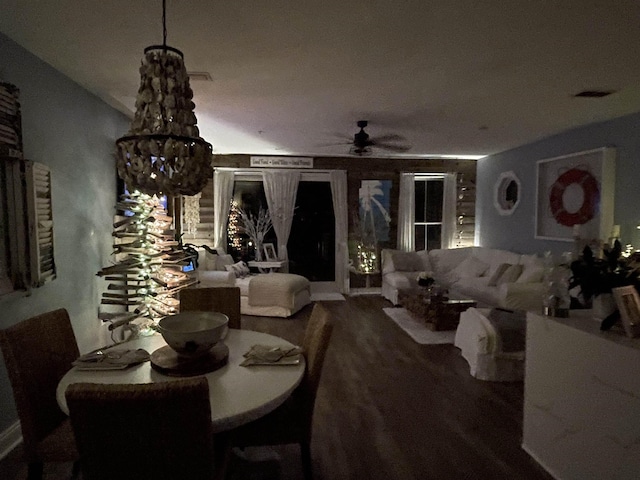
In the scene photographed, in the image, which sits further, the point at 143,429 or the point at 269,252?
the point at 269,252

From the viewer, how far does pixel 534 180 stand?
5680 millimetres

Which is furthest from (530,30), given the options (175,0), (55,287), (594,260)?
(55,287)

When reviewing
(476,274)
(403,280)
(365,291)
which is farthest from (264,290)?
(476,274)

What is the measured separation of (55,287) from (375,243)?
17.3 ft

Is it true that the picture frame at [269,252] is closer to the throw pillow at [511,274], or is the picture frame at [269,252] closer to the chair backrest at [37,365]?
the throw pillow at [511,274]

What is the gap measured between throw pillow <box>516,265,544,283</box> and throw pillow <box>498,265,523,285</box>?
18 centimetres

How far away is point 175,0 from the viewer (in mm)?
1959

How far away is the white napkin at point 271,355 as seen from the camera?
1.80 metres

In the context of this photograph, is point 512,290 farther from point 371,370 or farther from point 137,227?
point 137,227

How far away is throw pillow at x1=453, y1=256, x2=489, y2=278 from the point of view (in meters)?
6.12

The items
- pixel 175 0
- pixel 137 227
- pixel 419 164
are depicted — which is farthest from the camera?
pixel 419 164

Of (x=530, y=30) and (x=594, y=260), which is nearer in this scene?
(x=594, y=260)

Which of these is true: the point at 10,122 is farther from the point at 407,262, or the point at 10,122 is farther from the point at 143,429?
the point at 407,262

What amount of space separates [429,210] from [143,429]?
689 centimetres
